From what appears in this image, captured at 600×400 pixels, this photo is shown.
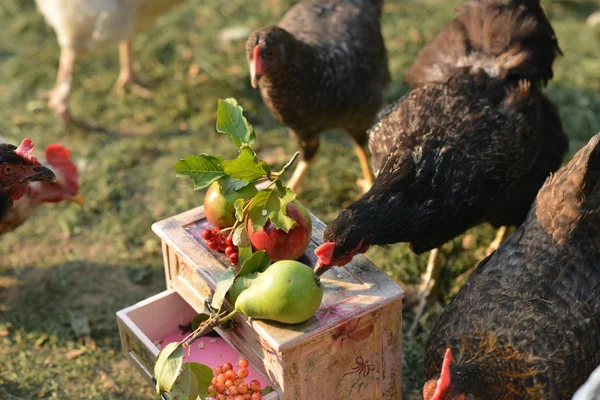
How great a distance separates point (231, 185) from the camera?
3.00 metres

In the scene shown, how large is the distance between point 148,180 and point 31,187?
1.17 m

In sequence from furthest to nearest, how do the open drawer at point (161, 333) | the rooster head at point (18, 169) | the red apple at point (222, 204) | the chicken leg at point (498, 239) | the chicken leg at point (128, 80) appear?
the chicken leg at point (128, 80) < the chicken leg at point (498, 239) < the rooster head at point (18, 169) < the open drawer at point (161, 333) < the red apple at point (222, 204)

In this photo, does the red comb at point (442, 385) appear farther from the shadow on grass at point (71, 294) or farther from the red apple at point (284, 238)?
the shadow on grass at point (71, 294)

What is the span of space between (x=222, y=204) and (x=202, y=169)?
24 centimetres

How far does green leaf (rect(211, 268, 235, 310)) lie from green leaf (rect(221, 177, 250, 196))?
0.34m

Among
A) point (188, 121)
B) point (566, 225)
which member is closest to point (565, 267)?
point (566, 225)

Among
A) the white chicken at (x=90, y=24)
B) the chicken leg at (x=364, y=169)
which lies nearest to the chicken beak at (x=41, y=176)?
the white chicken at (x=90, y=24)

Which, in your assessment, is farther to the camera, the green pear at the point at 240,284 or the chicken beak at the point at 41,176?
the chicken beak at the point at 41,176

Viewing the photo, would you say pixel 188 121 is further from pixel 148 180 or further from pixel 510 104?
pixel 510 104

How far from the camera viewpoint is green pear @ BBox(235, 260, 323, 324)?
271 centimetres

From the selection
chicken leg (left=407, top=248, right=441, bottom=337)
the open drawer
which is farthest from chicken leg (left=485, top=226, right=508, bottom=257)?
the open drawer

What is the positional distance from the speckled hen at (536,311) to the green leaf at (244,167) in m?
0.99

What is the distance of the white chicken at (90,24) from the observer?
5.27 metres

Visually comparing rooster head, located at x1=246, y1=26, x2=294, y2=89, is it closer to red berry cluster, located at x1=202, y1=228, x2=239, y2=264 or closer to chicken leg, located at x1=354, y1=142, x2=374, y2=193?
chicken leg, located at x1=354, y1=142, x2=374, y2=193
